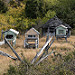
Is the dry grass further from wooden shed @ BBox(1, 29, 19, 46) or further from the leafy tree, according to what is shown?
the leafy tree

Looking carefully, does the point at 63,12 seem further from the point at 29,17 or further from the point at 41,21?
the point at 29,17

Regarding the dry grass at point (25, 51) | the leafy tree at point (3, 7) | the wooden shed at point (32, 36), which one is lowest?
the dry grass at point (25, 51)

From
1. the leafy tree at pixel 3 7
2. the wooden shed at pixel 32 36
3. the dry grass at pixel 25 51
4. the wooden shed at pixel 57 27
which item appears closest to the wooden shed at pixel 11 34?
the dry grass at pixel 25 51

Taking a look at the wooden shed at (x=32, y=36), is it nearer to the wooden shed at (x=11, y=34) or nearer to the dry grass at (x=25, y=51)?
the dry grass at (x=25, y=51)

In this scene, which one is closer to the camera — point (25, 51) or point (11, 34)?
point (25, 51)

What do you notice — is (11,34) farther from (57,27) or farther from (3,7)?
(3,7)

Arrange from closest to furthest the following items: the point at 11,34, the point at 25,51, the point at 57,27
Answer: the point at 25,51 → the point at 11,34 → the point at 57,27

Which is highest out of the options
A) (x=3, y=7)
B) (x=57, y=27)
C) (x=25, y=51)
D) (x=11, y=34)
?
(x=3, y=7)

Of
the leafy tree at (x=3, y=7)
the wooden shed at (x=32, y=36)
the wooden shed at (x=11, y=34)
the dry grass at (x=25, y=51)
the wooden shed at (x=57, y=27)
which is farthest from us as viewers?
the leafy tree at (x=3, y=7)

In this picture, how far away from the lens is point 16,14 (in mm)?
24578

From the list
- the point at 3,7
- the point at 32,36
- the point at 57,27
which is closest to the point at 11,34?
the point at 32,36

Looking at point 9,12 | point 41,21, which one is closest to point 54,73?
point 41,21

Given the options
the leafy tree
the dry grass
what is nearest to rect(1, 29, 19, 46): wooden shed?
the dry grass

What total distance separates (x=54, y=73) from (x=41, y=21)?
18667 mm
